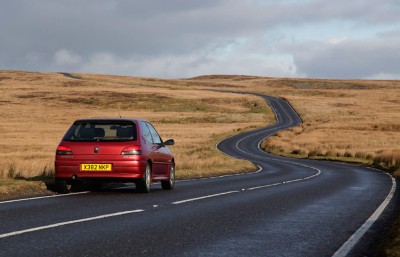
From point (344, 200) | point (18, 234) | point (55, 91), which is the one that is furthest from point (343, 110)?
point (18, 234)

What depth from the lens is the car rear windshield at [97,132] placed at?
48.2 ft

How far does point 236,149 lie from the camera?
66.3 m

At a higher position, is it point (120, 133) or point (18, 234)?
point (120, 133)

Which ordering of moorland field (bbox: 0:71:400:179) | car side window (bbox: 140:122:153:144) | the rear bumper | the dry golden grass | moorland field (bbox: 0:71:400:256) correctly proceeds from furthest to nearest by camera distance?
the dry golden grass, moorland field (bbox: 0:71:400:179), moorland field (bbox: 0:71:400:256), car side window (bbox: 140:122:153:144), the rear bumper

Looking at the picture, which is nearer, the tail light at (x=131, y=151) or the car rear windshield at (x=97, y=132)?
the tail light at (x=131, y=151)

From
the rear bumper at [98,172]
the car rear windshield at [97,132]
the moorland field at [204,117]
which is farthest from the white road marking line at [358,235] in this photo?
the moorland field at [204,117]

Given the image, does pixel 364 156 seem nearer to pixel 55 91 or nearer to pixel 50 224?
pixel 50 224

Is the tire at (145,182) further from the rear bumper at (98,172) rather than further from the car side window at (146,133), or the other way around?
the car side window at (146,133)

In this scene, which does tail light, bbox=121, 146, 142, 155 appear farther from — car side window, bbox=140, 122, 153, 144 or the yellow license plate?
car side window, bbox=140, 122, 153, 144

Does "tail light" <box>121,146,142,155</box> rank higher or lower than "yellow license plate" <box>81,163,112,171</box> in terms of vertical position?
higher

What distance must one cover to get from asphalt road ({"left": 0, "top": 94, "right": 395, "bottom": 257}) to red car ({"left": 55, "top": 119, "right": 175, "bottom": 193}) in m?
0.43

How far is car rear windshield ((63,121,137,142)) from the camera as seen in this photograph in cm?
1470

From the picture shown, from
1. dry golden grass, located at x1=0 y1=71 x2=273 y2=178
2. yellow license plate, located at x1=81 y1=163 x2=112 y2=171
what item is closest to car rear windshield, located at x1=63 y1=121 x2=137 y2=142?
yellow license plate, located at x1=81 y1=163 x2=112 y2=171

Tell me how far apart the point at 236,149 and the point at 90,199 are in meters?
53.5
